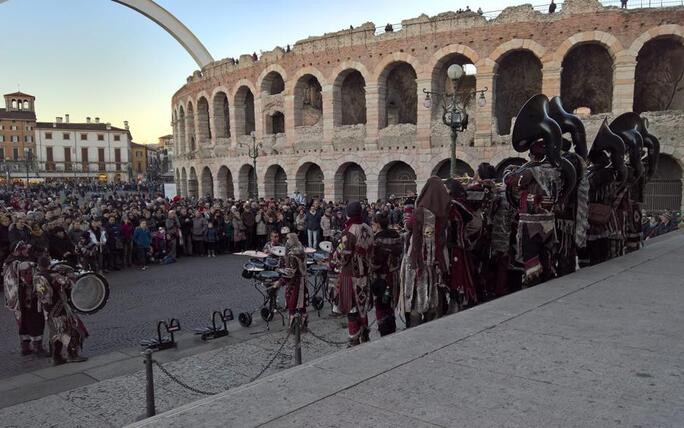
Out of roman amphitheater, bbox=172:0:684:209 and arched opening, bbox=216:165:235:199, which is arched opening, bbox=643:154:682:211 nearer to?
roman amphitheater, bbox=172:0:684:209

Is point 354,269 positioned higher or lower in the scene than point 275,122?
lower

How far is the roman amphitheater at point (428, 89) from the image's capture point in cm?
2273

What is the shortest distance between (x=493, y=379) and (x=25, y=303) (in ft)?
22.7

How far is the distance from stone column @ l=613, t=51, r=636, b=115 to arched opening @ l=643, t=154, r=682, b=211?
10.00 ft

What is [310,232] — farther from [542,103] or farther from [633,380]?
[633,380]

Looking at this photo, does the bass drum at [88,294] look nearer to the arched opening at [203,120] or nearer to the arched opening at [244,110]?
the arched opening at [244,110]

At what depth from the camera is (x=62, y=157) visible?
297 ft

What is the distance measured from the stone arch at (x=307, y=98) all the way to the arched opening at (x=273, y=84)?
2231 millimetres

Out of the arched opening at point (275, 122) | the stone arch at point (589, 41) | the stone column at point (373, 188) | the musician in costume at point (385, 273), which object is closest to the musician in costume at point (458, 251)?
the musician in costume at point (385, 273)

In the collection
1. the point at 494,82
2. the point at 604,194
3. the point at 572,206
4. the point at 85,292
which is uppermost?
the point at 494,82

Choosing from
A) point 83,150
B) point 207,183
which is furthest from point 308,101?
point 83,150

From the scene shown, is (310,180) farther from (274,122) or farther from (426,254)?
(426,254)

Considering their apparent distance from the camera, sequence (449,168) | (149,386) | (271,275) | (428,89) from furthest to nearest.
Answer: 1. (449,168)
2. (428,89)
3. (271,275)
4. (149,386)

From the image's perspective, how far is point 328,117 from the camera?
2969 cm
